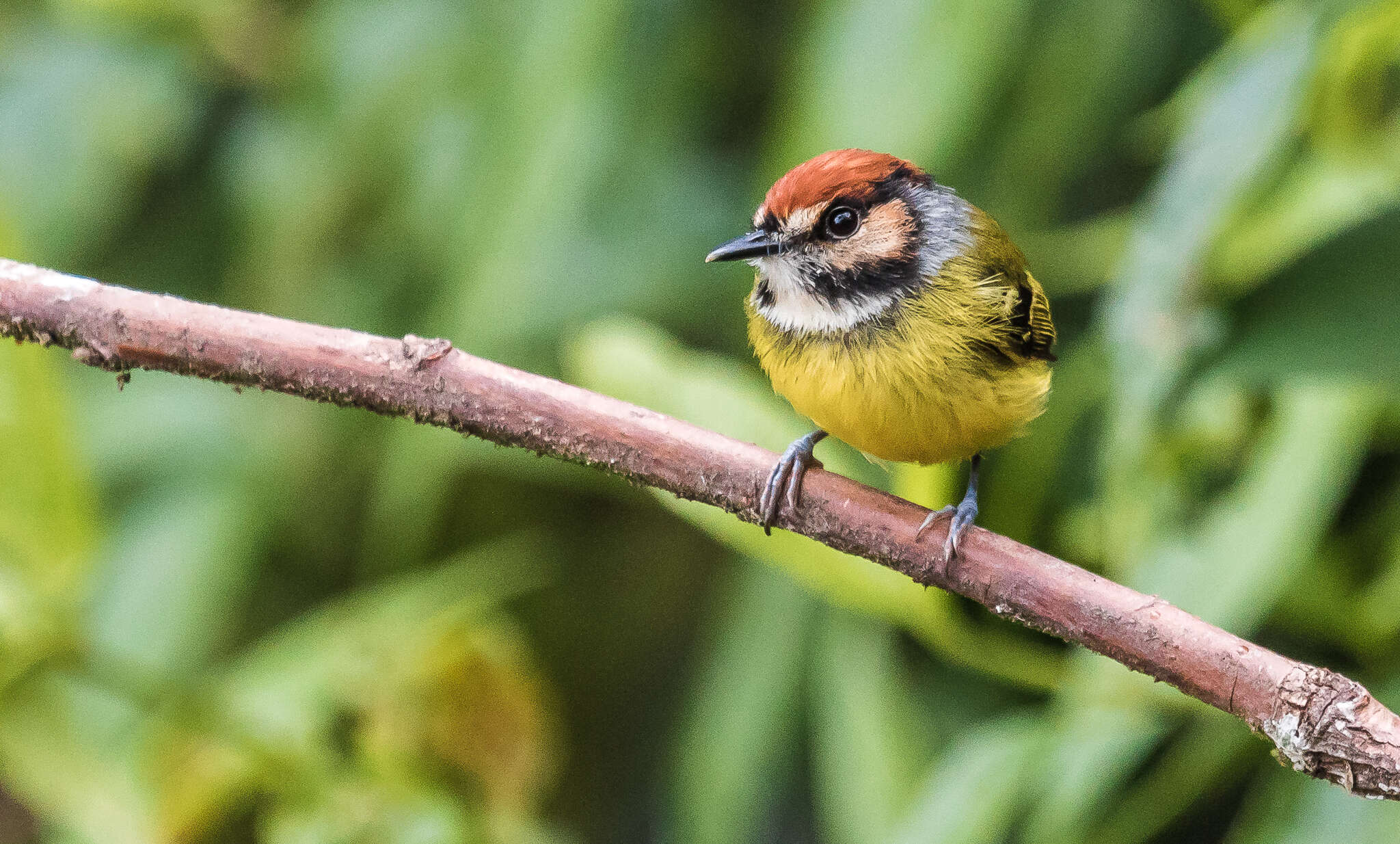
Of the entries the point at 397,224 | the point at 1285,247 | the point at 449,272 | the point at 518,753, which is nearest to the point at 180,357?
the point at 518,753

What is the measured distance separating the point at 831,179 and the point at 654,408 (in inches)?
17.3

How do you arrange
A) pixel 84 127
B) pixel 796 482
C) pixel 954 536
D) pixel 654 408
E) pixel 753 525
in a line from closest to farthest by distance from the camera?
1. pixel 954 536
2. pixel 796 482
3. pixel 753 525
4. pixel 654 408
5. pixel 84 127

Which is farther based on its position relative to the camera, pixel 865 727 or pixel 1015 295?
pixel 865 727

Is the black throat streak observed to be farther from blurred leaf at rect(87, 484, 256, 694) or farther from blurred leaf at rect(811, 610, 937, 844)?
blurred leaf at rect(87, 484, 256, 694)

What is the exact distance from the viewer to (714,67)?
8.67 ft

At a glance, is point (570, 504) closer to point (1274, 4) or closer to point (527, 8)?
point (527, 8)

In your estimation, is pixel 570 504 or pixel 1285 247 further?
pixel 570 504

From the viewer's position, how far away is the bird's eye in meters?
1.47

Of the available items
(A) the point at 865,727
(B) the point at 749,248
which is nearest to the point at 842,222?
(B) the point at 749,248

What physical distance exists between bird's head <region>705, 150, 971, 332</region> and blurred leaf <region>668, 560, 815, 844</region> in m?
0.97

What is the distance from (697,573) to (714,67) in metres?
1.24

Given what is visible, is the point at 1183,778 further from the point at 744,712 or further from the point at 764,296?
the point at 764,296

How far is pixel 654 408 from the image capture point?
1.69m

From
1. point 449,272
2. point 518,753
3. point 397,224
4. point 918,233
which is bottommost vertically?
point 518,753
